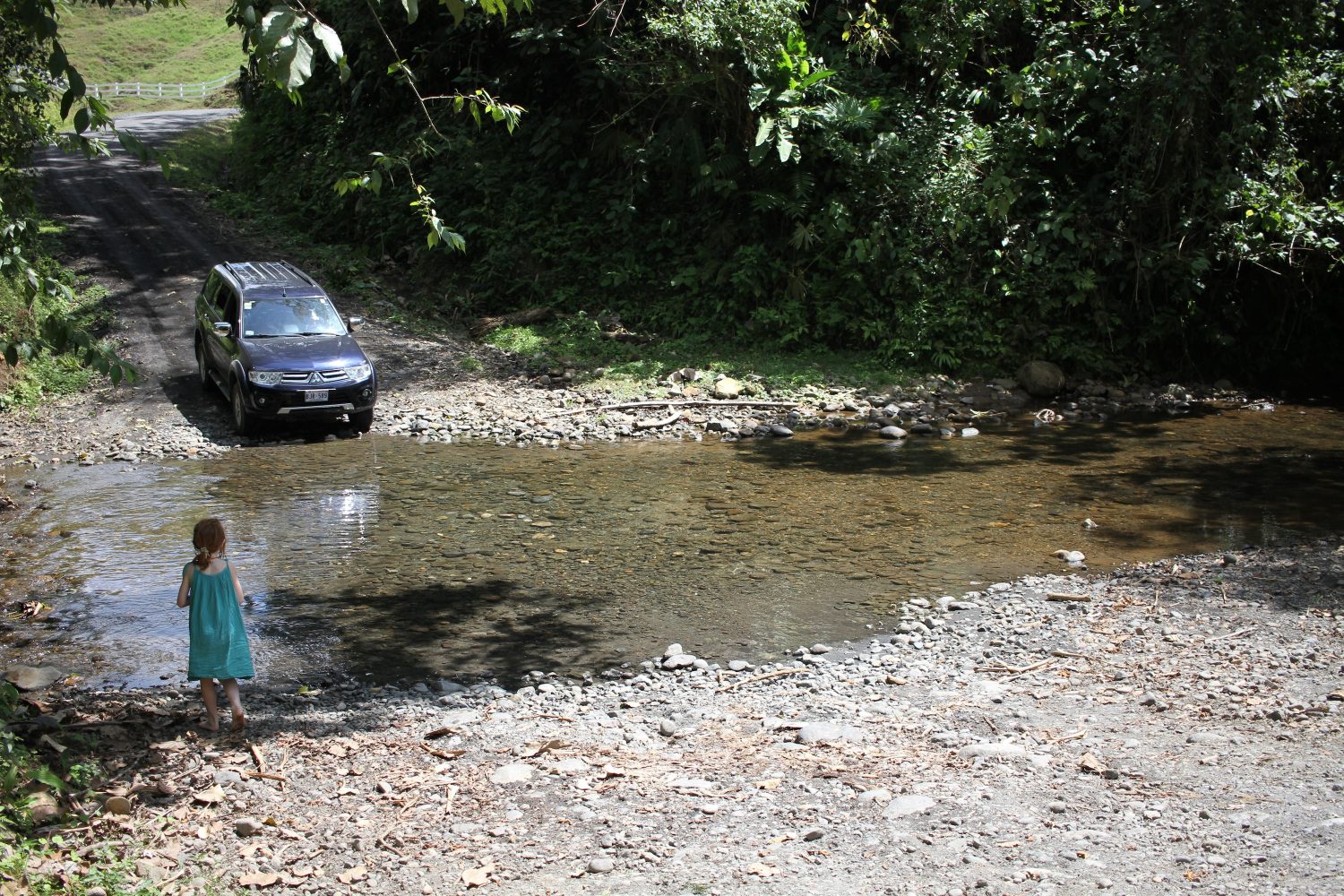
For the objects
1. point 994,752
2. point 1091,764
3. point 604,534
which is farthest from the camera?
point 604,534

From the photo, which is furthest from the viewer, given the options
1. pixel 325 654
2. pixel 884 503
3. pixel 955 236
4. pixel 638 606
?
pixel 955 236

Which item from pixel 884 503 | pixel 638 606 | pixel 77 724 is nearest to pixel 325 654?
pixel 77 724

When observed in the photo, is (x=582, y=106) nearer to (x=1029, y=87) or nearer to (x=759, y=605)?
(x=1029, y=87)

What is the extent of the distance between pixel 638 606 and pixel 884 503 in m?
4.33

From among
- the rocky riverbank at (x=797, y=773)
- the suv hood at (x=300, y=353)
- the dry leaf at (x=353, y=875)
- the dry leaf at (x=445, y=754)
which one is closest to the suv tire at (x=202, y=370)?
the suv hood at (x=300, y=353)

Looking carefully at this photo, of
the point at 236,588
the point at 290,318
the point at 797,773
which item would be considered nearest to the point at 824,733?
the point at 797,773

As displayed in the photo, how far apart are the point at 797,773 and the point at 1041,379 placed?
13.5m

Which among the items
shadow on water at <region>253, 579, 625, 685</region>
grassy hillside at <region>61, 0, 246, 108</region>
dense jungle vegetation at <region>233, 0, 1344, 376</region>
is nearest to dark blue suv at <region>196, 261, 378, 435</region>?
dense jungle vegetation at <region>233, 0, 1344, 376</region>

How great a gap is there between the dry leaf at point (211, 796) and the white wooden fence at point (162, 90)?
161 ft

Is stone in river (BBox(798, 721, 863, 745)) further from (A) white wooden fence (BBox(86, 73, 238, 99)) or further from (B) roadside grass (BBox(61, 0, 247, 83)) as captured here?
(B) roadside grass (BBox(61, 0, 247, 83))

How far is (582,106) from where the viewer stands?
904 inches

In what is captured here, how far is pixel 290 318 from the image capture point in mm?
15539

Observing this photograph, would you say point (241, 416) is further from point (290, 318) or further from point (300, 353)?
point (290, 318)

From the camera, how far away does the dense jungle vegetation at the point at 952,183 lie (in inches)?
714
